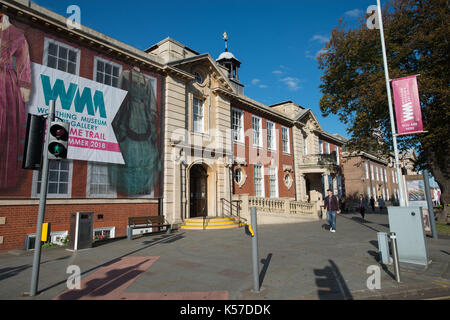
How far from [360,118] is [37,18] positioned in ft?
Result: 55.0

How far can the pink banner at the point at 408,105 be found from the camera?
8.48 meters

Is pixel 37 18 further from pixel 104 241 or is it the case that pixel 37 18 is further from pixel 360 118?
pixel 360 118

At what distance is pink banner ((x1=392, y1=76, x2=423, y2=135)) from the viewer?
27.8 ft

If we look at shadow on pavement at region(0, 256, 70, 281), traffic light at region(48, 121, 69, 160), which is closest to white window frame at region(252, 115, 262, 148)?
shadow on pavement at region(0, 256, 70, 281)

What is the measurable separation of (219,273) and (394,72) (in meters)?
14.1

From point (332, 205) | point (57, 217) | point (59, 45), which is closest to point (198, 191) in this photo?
point (332, 205)

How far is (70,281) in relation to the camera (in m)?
5.54

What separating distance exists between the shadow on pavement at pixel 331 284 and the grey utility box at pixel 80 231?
297 inches

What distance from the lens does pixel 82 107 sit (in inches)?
451

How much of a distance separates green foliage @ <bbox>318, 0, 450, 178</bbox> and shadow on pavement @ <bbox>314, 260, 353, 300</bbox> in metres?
12.1

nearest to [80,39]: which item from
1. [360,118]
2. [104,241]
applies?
[104,241]

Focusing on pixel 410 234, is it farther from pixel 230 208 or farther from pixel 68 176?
pixel 68 176

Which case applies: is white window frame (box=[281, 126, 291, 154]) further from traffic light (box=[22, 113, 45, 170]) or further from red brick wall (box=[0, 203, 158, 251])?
traffic light (box=[22, 113, 45, 170])

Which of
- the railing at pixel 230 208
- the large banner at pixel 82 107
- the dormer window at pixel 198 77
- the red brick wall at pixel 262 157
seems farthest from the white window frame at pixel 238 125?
the large banner at pixel 82 107
